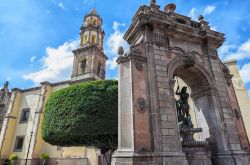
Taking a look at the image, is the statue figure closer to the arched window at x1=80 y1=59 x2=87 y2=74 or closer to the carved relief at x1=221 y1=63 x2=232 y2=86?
the carved relief at x1=221 y1=63 x2=232 y2=86

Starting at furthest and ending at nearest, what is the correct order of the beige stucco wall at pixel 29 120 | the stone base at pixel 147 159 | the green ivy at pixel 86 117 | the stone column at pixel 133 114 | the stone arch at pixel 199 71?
1. the beige stucco wall at pixel 29 120
2. the green ivy at pixel 86 117
3. the stone arch at pixel 199 71
4. the stone column at pixel 133 114
5. the stone base at pixel 147 159

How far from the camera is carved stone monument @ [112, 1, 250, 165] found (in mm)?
6871

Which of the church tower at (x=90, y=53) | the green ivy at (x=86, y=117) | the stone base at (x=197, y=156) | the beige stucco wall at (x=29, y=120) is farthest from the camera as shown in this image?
the church tower at (x=90, y=53)

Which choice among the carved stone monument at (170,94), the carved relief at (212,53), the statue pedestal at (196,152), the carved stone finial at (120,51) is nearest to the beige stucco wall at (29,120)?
the carved stone monument at (170,94)

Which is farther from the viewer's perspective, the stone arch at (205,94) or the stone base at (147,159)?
the stone arch at (205,94)

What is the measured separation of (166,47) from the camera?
891cm

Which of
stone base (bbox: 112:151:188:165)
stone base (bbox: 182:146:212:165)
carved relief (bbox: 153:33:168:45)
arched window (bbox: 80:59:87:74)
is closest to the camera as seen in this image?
stone base (bbox: 112:151:188:165)

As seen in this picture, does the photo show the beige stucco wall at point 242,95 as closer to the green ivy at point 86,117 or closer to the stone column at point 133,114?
the green ivy at point 86,117

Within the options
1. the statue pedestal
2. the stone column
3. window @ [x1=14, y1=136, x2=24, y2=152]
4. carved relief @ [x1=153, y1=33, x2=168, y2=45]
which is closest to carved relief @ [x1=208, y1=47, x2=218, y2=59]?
carved relief @ [x1=153, y1=33, x2=168, y2=45]

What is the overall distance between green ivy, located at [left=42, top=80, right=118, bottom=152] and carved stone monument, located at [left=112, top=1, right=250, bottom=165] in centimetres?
489

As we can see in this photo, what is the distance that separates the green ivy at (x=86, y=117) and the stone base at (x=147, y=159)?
5.87 m

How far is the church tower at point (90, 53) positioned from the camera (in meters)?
29.1

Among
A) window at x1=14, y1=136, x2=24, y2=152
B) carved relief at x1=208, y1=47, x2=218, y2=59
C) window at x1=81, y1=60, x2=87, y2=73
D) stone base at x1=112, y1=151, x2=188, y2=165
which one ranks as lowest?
stone base at x1=112, y1=151, x2=188, y2=165

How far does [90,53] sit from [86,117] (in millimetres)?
19052
